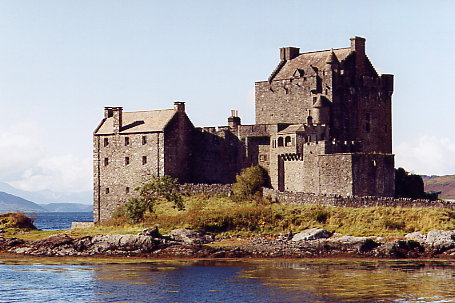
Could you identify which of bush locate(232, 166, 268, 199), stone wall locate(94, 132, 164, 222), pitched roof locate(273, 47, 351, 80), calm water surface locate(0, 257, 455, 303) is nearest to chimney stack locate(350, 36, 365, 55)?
pitched roof locate(273, 47, 351, 80)

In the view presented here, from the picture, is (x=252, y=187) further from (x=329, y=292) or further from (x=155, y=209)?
(x=329, y=292)

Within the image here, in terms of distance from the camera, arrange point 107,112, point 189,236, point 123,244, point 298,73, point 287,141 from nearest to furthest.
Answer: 1. point 123,244
2. point 189,236
3. point 287,141
4. point 298,73
5. point 107,112

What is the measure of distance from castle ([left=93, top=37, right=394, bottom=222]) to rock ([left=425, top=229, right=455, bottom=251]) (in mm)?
15806

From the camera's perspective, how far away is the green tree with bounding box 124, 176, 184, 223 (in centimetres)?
7138

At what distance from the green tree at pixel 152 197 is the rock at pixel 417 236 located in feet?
66.7

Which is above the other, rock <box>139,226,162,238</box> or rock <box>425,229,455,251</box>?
rock <box>139,226,162,238</box>

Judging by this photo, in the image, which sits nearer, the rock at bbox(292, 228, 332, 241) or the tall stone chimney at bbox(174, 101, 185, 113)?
the rock at bbox(292, 228, 332, 241)

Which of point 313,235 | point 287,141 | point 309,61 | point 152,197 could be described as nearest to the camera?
point 313,235

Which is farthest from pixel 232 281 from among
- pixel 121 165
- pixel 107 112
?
pixel 107 112

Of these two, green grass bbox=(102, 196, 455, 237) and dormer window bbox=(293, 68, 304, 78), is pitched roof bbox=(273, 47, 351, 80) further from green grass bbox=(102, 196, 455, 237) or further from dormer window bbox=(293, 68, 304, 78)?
green grass bbox=(102, 196, 455, 237)

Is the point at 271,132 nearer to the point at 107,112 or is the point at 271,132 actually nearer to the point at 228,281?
the point at 107,112

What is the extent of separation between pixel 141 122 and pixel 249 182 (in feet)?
43.6

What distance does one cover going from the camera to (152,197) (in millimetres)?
74562

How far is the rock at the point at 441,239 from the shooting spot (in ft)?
189
